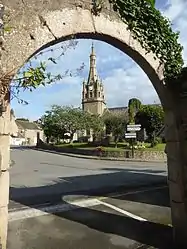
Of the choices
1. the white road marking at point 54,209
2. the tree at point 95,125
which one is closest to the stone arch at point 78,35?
the white road marking at point 54,209

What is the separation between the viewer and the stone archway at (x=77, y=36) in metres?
3.11

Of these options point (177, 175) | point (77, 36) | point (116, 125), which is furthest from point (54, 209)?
point (116, 125)

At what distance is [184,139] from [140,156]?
87.9ft

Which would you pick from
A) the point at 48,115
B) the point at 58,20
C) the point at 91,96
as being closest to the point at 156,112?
the point at 48,115

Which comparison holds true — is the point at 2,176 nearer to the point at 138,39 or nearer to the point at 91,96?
the point at 138,39

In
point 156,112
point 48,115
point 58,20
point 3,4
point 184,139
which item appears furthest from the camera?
point 48,115

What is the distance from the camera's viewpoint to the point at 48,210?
7711mm

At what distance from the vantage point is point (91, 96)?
82062mm

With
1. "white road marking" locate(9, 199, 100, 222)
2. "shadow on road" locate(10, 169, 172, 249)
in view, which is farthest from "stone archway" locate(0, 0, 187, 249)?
"white road marking" locate(9, 199, 100, 222)

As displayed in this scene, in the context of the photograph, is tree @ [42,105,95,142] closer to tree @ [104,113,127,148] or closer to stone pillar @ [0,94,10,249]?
tree @ [104,113,127,148]

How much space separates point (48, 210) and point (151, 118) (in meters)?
31.9

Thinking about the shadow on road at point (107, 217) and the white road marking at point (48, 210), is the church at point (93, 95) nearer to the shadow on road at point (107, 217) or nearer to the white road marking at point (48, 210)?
the shadow on road at point (107, 217)

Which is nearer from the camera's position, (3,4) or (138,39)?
(3,4)

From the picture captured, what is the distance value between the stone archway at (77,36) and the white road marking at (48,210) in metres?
3.58
